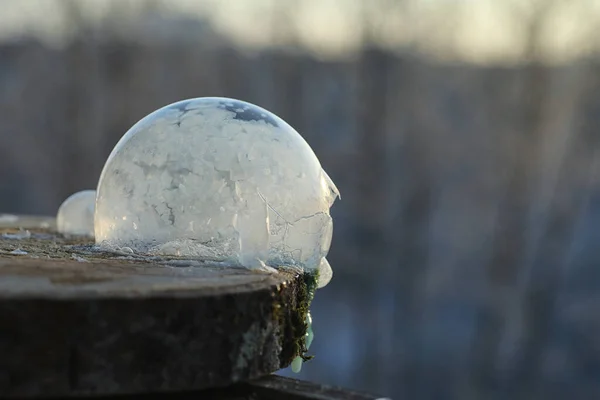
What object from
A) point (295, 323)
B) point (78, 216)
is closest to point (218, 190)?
point (295, 323)

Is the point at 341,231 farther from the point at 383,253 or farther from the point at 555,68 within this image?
the point at 555,68

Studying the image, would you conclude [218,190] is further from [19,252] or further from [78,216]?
[78,216]

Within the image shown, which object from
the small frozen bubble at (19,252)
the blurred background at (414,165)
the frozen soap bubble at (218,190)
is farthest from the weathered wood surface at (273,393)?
the blurred background at (414,165)

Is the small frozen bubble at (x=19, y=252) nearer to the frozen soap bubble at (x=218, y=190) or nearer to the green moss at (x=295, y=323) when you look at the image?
the frozen soap bubble at (x=218, y=190)

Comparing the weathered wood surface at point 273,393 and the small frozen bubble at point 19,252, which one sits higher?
the small frozen bubble at point 19,252

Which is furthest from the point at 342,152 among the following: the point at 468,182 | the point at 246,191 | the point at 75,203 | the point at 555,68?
the point at 246,191

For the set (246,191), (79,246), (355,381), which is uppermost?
(246,191)
